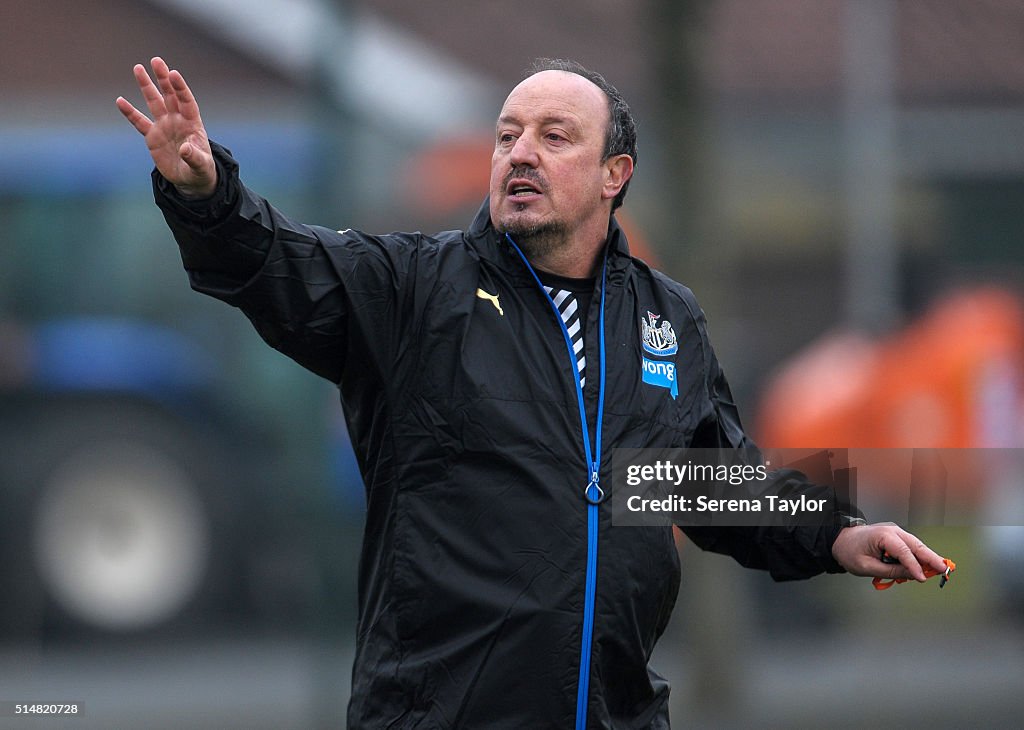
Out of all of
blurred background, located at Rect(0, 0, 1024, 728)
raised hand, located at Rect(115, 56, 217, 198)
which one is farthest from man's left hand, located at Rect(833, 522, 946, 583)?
blurred background, located at Rect(0, 0, 1024, 728)

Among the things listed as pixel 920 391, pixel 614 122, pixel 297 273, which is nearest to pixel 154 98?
pixel 297 273

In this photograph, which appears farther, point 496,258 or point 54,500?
point 54,500

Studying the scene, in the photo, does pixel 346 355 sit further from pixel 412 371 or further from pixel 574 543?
pixel 574 543

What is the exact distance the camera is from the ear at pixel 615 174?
3680 millimetres

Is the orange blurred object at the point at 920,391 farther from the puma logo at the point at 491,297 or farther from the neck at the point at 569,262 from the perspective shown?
the puma logo at the point at 491,297

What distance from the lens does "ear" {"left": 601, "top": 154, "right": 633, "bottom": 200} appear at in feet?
12.1

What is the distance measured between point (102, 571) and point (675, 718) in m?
3.44

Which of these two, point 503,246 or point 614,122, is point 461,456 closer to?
point 503,246

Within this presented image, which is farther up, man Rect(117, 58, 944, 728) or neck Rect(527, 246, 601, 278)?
neck Rect(527, 246, 601, 278)

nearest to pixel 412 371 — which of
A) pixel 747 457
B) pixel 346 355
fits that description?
pixel 346 355

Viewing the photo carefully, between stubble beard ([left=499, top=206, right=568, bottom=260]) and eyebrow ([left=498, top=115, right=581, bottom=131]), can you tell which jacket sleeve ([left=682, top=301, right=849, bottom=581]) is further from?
eyebrow ([left=498, top=115, right=581, bottom=131])

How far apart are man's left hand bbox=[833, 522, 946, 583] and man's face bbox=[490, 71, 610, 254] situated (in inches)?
35.3

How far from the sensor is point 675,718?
6.79m

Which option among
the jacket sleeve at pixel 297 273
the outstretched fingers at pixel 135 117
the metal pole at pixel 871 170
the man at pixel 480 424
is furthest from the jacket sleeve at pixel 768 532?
the metal pole at pixel 871 170
